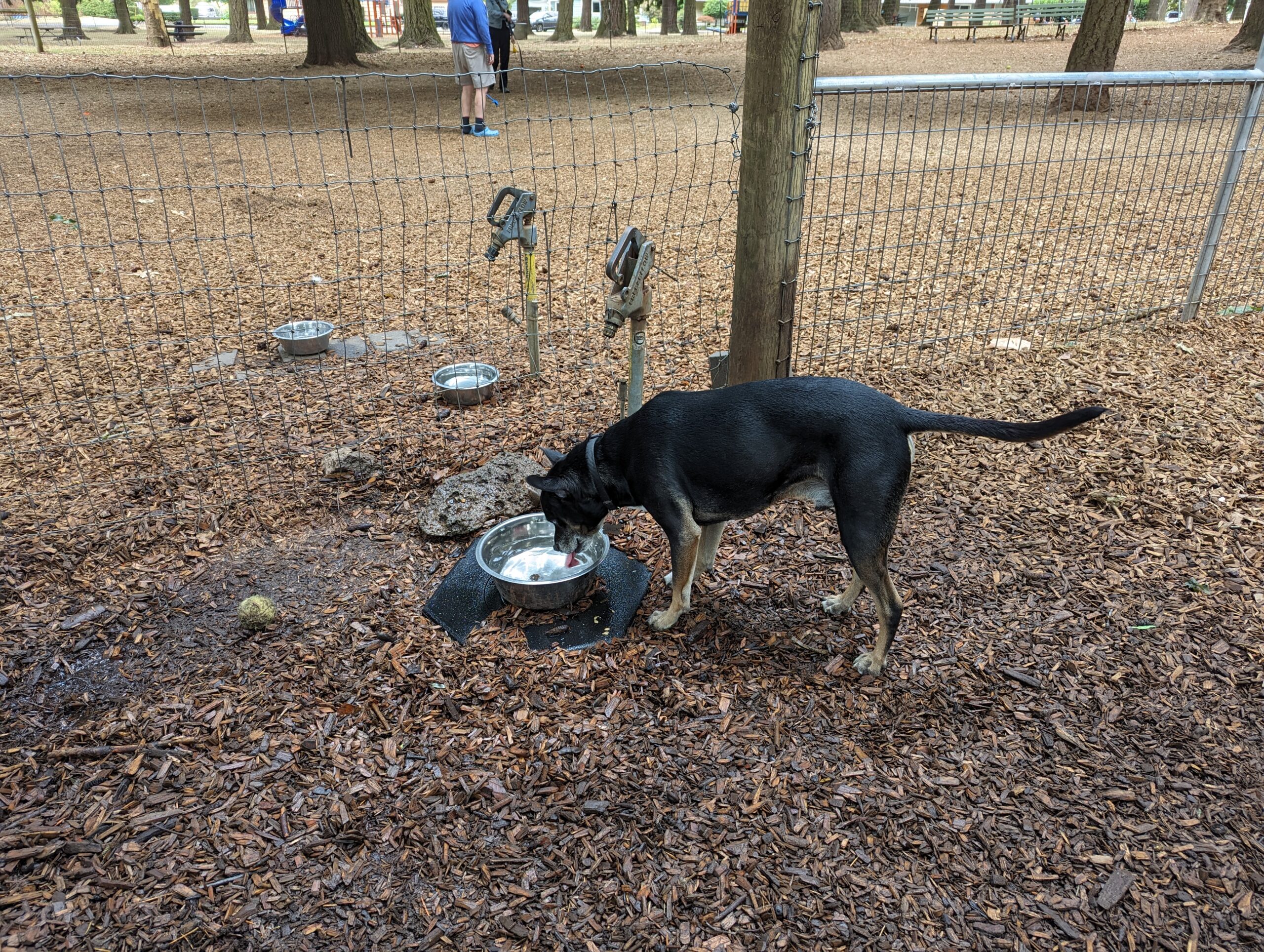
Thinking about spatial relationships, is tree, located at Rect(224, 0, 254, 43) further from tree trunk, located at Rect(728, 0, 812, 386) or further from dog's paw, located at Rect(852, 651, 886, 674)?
dog's paw, located at Rect(852, 651, 886, 674)

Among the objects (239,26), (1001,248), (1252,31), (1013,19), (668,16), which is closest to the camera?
(1001,248)

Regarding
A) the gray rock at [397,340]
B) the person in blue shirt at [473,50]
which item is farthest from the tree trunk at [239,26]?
the gray rock at [397,340]

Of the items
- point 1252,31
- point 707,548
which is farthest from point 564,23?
point 707,548

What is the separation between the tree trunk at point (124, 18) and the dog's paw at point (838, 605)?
43.5 metres

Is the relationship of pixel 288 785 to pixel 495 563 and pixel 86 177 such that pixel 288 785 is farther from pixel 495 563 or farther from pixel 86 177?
pixel 86 177

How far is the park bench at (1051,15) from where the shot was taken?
2578 cm

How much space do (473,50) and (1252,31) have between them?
53.4ft

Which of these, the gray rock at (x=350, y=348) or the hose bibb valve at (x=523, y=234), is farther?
the gray rock at (x=350, y=348)

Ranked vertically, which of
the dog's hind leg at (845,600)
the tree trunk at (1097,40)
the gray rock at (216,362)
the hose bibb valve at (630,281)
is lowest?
the dog's hind leg at (845,600)

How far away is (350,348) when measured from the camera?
20.3 feet

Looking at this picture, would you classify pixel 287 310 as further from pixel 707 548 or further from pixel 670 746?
pixel 670 746

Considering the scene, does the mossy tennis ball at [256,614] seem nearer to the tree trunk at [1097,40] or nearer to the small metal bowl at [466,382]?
the small metal bowl at [466,382]

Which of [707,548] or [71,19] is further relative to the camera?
[71,19]

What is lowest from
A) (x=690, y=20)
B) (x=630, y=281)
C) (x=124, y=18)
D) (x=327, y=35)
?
(x=630, y=281)
